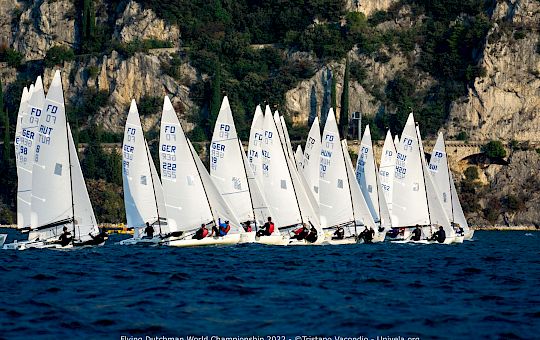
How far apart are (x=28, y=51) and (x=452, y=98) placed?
45.0 meters

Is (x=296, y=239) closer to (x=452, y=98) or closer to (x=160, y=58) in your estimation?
(x=452, y=98)

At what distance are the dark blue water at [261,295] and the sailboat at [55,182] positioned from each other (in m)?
1.21

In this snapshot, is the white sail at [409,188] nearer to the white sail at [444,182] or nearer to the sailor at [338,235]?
the sailor at [338,235]

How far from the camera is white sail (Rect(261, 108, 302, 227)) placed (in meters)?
62.5

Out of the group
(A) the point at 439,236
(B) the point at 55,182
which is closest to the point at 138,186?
(B) the point at 55,182

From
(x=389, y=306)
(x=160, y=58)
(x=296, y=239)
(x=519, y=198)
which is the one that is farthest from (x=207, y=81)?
(x=389, y=306)

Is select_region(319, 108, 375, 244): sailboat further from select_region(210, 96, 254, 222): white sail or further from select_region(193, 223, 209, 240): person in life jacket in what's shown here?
select_region(193, 223, 209, 240): person in life jacket

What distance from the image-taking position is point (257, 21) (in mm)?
132875

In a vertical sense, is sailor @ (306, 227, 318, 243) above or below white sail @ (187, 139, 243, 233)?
below

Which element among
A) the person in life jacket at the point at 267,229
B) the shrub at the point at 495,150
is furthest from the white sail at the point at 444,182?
the shrub at the point at 495,150

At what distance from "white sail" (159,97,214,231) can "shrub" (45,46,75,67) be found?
74.3 metres

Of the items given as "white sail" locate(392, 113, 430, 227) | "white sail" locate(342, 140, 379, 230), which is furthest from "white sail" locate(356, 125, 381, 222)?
"white sail" locate(342, 140, 379, 230)

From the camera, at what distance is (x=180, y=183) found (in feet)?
188

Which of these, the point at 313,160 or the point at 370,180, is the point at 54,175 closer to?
the point at 313,160
